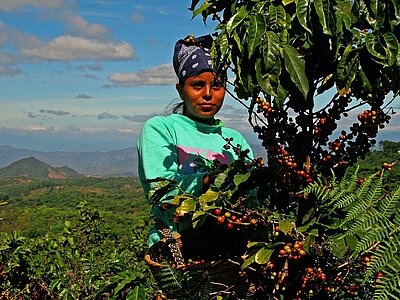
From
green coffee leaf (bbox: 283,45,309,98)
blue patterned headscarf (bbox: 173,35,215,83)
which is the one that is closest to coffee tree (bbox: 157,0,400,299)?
green coffee leaf (bbox: 283,45,309,98)

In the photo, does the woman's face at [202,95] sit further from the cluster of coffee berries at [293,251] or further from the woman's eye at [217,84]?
the cluster of coffee berries at [293,251]

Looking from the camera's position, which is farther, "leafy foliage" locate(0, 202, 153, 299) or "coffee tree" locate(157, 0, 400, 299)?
"leafy foliage" locate(0, 202, 153, 299)

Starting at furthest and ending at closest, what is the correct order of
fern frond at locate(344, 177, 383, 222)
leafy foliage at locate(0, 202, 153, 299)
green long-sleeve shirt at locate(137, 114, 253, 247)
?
green long-sleeve shirt at locate(137, 114, 253, 247) < leafy foliage at locate(0, 202, 153, 299) < fern frond at locate(344, 177, 383, 222)

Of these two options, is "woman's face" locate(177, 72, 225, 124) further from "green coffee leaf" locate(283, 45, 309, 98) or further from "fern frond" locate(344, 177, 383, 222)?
"fern frond" locate(344, 177, 383, 222)

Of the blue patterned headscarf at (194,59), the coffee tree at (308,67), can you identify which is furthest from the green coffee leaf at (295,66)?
the blue patterned headscarf at (194,59)

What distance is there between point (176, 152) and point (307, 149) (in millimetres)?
997

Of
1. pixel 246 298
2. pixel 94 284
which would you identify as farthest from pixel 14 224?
pixel 246 298

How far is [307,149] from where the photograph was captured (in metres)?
2.19

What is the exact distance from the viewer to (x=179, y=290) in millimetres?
1988

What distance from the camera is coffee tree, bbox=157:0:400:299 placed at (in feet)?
5.99

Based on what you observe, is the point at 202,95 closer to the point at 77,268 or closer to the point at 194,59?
the point at 194,59

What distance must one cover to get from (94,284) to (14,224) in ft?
152

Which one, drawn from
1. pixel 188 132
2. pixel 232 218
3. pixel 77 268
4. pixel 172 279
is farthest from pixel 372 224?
pixel 77 268

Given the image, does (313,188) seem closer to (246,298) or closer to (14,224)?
(246,298)
